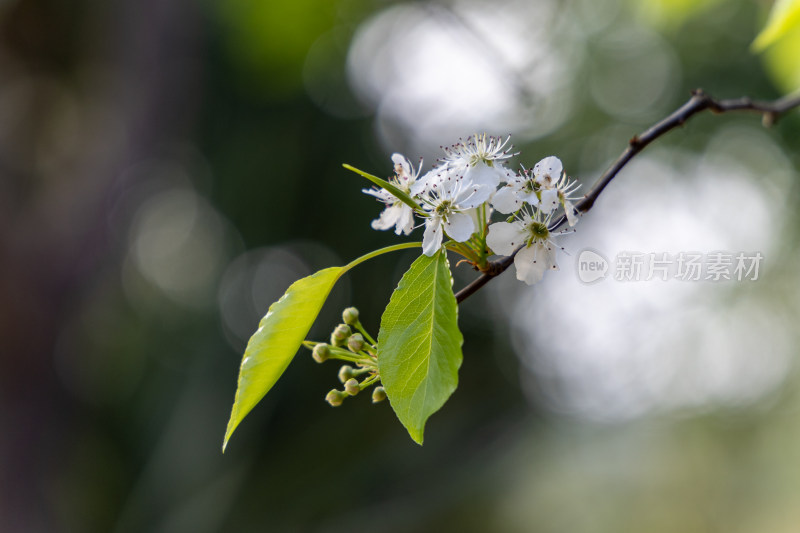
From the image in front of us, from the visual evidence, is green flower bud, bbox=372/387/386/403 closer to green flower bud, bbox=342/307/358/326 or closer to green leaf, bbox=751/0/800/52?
green flower bud, bbox=342/307/358/326

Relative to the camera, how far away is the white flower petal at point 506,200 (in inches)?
18.9

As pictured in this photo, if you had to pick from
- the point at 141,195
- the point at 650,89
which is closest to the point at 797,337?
the point at 650,89

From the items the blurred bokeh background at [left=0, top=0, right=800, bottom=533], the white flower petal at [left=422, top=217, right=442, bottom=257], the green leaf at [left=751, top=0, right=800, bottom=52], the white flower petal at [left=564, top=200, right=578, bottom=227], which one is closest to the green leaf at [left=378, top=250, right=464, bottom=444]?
the white flower petal at [left=422, top=217, right=442, bottom=257]

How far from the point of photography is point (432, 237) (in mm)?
467

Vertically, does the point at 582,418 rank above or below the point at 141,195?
below

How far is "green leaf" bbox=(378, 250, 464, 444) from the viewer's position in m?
0.40

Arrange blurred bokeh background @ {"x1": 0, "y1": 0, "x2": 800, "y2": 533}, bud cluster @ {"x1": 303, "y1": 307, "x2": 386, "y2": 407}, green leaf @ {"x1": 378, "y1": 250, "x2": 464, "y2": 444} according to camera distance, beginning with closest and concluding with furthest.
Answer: green leaf @ {"x1": 378, "y1": 250, "x2": 464, "y2": 444} → bud cluster @ {"x1": 303, "y1": 307, "x2": 386, "y2": 407} → blurred bokeh background @ {"x1": 0, "y1": 0, "x2": 800, "y2": 533}

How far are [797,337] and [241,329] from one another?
3.70m

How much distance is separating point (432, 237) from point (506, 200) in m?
0.07

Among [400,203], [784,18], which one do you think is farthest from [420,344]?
[784,18]

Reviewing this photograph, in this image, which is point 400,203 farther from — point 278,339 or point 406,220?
point 278,339

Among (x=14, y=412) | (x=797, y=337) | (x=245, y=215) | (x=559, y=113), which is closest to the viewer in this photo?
(x=14, y=412)

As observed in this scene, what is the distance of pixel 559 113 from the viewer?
438cm

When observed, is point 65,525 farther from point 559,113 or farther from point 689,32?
point 689,32
